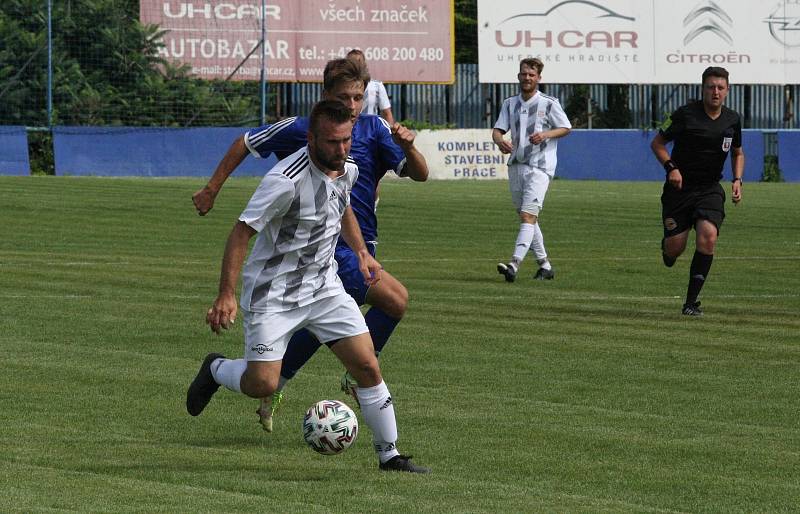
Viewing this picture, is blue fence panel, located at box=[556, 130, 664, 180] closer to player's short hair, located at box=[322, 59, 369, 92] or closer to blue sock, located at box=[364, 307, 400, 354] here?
blue sock, located at box=[364, 307, 400, 354]

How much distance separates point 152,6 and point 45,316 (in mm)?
29252

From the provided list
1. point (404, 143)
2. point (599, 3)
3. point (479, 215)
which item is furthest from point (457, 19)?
point (404, 143)

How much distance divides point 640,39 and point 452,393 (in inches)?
1476

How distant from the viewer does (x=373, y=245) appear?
30.0 feet

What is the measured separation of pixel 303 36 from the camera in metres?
42.4

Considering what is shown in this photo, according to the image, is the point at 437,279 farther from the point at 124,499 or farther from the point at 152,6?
the point at 152,6

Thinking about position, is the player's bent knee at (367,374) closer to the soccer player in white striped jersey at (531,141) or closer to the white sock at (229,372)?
the white sock at (229,372)

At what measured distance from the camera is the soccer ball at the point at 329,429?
711 centimetres

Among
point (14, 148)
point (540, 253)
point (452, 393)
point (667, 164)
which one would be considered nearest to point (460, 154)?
point (14, 148)

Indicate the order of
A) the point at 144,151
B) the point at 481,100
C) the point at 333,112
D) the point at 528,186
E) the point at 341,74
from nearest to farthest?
the point at 333,112
the point at 341,74
the point at 528,186
the point at 144,151
the point at 481,100

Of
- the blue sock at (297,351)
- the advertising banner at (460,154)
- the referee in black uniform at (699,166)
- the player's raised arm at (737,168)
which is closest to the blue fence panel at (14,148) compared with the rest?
the advertising banner at (460,154)

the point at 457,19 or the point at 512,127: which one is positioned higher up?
the point at 457,19

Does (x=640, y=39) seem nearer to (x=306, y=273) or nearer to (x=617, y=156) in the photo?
(x=617, y=156)

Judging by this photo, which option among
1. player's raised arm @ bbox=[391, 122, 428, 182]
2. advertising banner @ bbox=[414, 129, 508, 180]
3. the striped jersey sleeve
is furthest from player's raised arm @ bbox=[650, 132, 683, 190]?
advertising banner @ bbox=[414, 129, 508, 180]
